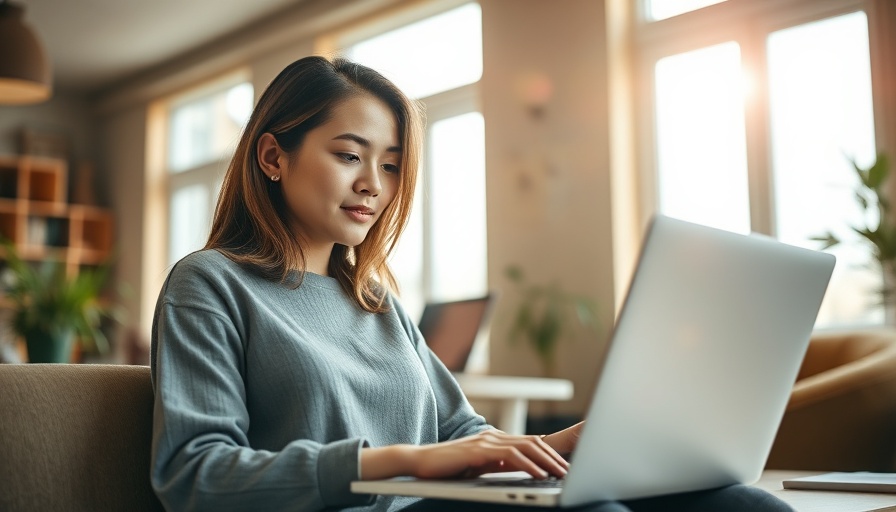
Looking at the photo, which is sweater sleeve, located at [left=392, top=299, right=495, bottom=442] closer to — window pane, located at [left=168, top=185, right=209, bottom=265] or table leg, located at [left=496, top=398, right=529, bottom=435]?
table leg, located at [left=496, top=398, right=529, bottom=435]

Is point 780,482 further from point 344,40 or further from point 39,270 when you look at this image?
point 39,270

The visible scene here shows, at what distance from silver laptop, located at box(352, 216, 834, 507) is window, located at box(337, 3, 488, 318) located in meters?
4.43

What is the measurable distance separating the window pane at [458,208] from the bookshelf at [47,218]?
3811 mm

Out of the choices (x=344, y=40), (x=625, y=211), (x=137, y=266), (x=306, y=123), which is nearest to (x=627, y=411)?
(x=306, y=123)

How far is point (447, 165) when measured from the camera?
5.91 m

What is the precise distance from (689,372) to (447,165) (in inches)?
198

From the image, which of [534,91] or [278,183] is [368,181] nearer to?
[278,183]

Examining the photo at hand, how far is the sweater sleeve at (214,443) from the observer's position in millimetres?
972

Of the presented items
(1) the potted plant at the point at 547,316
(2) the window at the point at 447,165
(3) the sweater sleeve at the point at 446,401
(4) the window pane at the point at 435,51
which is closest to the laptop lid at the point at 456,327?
(1) the potted plant at the point at 547,316

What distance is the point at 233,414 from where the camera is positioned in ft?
3.50

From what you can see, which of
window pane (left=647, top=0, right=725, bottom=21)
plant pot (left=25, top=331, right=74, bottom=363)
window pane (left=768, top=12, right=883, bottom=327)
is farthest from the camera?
window pane (left=647, top=0, right=725, bottom=21)

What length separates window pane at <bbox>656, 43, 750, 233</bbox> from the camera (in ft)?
15.0

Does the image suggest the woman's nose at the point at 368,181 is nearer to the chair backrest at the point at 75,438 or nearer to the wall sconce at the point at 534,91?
the chair backrest at the point at 75,438

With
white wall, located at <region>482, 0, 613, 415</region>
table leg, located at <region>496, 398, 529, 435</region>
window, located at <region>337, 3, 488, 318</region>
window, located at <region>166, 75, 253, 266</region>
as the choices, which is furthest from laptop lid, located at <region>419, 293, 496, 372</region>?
window, located at <region>166, 75, 253, 266</region>
